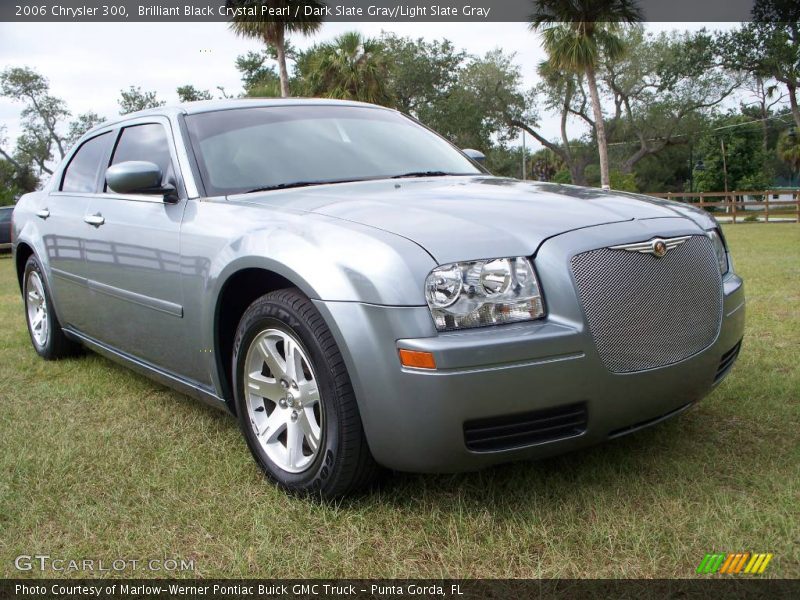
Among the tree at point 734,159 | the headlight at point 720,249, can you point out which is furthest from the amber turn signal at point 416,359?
the tree at point 734,159

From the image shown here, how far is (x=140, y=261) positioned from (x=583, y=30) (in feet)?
69.0

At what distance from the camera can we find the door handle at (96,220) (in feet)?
12.5

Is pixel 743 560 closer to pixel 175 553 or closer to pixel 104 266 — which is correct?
pixel 175 553

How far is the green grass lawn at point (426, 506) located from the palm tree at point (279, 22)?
57.5 ft

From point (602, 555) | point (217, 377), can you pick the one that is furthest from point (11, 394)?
point (602, 555)

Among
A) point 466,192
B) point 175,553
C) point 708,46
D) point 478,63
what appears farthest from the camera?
point 478,63

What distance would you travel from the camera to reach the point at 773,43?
98.8 feet

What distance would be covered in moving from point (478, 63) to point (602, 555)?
4076 centimetres

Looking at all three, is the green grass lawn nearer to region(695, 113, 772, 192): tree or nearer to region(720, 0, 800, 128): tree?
region(720, 0, 800, 128): tree

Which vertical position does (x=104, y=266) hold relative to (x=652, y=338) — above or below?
above

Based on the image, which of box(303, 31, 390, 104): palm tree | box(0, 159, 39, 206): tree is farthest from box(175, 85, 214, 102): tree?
box(303, 31, 390, 104): palm tree

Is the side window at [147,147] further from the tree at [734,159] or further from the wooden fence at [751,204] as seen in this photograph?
the tree at [734,159]

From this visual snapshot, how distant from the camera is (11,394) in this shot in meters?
4.27

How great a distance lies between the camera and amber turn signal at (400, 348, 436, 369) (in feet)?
7.30
